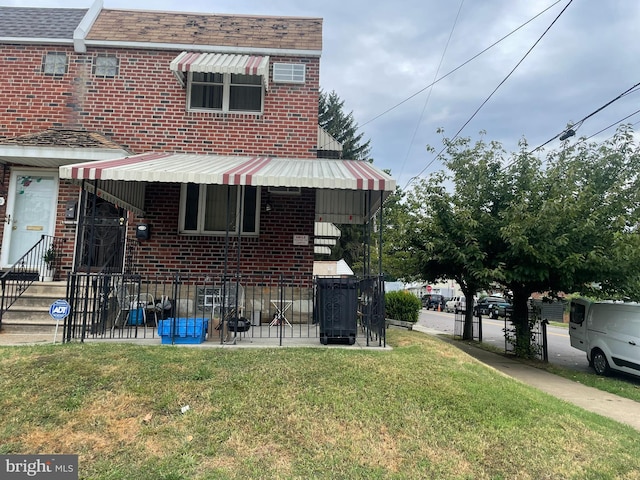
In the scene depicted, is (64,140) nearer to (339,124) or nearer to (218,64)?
(218,64)

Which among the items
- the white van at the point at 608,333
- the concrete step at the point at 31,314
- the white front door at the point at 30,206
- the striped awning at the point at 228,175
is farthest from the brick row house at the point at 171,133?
the white van at the point at 608,333

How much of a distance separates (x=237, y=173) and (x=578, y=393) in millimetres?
7539

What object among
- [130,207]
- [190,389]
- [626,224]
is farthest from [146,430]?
[626,224]

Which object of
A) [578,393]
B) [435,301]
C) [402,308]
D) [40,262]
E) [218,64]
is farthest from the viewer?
[435,301]

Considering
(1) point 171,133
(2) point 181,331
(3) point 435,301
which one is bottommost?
(3) point 435,301

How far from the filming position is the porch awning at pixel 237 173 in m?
6.37

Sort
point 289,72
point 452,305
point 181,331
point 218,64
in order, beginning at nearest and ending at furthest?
point 181,331
point 218,64
point 289,72
point 452,305

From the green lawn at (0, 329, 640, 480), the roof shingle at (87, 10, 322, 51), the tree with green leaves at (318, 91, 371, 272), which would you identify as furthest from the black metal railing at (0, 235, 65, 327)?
the tree with green leaves at (318, 91, 371, 272)

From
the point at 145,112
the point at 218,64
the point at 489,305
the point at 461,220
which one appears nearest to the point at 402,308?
the point at 461,220

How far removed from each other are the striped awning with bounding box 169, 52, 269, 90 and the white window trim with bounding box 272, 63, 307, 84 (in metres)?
0.33

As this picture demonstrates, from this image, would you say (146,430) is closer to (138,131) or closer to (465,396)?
(465,396)

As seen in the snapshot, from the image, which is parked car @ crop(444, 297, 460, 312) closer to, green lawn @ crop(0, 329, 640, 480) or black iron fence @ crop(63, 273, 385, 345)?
black iron fence @ crop(63, 273, 385, 345)

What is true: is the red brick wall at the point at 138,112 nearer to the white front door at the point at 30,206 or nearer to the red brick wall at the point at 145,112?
the red brick wall at the point at 145,112

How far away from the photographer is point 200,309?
8.65 m
